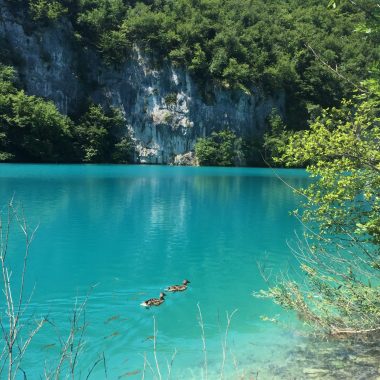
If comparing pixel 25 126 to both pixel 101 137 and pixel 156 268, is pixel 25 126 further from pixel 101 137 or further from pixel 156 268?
pixel 156 268

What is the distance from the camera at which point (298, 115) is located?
7075cm

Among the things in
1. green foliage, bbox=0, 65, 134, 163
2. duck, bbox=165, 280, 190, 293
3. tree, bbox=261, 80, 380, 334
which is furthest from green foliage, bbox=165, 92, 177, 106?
tree, bbox=261, 80, 380, 334

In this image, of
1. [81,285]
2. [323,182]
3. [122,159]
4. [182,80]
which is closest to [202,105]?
[182,80]

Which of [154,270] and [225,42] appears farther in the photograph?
[225,42]

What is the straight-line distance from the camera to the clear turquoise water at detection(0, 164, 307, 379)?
6.75 metres

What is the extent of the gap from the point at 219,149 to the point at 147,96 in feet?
43.0

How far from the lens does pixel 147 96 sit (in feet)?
211

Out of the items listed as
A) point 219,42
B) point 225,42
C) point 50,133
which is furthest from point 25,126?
point 225,42

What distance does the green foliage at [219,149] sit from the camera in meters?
62.8

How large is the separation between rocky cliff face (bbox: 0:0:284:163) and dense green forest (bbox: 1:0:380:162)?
1478 mm

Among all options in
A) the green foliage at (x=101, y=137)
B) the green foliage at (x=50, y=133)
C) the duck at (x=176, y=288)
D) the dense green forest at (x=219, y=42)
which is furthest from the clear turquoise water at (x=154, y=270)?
the dense green forest at (x=219, y=42)

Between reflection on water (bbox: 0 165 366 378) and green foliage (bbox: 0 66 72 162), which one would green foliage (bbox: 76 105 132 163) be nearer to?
green foliage (bbox: 0 66 72 162)

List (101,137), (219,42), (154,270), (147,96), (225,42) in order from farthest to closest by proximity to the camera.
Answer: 1. (219,42)
2. (225,42)
3. (147,96)
4. (101,137)
5. (154,270)

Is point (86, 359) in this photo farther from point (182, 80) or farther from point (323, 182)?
point (182, 80)
